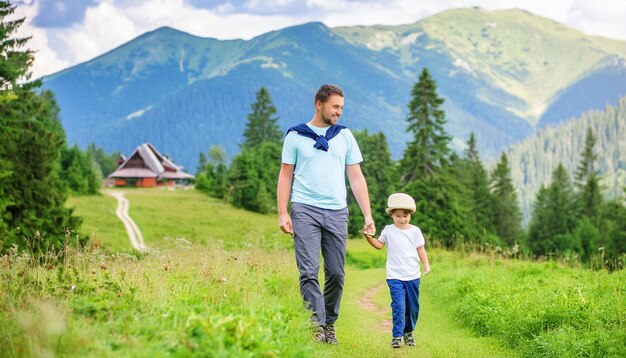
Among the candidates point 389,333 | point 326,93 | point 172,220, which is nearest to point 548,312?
point 389,333

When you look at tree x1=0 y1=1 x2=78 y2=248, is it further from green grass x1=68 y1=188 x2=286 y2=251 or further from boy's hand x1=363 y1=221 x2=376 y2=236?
boy's hand x1=363 y1=221 x2=376 y2=236

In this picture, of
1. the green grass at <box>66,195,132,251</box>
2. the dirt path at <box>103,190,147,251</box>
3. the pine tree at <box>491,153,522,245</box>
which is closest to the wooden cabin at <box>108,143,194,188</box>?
the dirt path at <box>103,190,147,251</box>

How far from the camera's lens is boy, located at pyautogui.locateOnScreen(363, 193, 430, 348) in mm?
8406

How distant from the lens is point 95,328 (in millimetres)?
4980

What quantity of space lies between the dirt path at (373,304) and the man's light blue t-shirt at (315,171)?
12.0 ft

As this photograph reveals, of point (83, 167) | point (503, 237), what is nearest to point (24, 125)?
point (83, 167)

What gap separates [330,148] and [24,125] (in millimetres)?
26935

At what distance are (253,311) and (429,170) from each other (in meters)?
46.6

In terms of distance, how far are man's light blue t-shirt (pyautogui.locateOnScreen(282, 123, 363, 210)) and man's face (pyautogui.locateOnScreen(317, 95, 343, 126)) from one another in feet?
0.59

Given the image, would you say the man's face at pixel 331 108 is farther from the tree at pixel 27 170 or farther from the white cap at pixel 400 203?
the tree at pixel 27 170

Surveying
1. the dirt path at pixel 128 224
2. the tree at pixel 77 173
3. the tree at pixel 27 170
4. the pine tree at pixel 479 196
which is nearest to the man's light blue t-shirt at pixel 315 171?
the tree at pixel 27 170

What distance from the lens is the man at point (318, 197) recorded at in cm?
782

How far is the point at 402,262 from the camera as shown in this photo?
8.51m

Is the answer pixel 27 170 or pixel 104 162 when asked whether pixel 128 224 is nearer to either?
pixel 27 170
